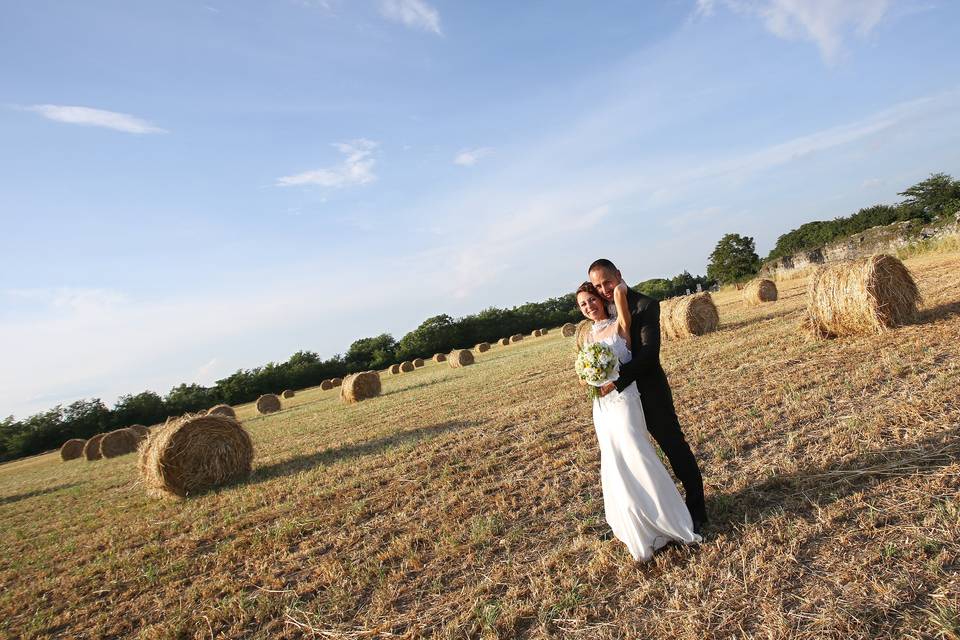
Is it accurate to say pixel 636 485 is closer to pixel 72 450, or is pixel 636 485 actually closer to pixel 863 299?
pixel 863 299

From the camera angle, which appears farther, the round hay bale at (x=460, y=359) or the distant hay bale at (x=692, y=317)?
the round hay bale at (x=460, y=359)

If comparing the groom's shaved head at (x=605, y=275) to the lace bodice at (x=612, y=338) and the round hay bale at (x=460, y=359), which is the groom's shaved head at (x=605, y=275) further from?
the round hay bale at (x=460, y=359)

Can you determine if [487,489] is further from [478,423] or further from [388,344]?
[388,344]

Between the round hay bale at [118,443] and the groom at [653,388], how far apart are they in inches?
1075

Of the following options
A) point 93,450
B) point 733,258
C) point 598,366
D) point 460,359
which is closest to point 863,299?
point 598,366

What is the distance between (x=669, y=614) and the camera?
3113 mm

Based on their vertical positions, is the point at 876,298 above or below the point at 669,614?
above

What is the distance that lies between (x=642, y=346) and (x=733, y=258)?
83.1 meters

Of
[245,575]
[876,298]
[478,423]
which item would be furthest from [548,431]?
[876,298]

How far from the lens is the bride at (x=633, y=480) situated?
12.3 feet

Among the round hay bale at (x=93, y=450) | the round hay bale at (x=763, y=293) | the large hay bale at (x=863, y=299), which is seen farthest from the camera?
the round hay bale at (x=93, y=450)

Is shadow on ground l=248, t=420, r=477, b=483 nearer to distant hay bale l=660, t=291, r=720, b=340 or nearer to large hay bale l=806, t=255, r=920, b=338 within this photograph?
large hay bale l=806, t=255, r=920, b=338

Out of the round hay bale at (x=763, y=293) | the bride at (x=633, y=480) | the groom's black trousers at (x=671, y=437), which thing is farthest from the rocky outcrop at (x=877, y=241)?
the bride at (x=633, y=480)

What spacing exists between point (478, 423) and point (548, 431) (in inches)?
85.8
